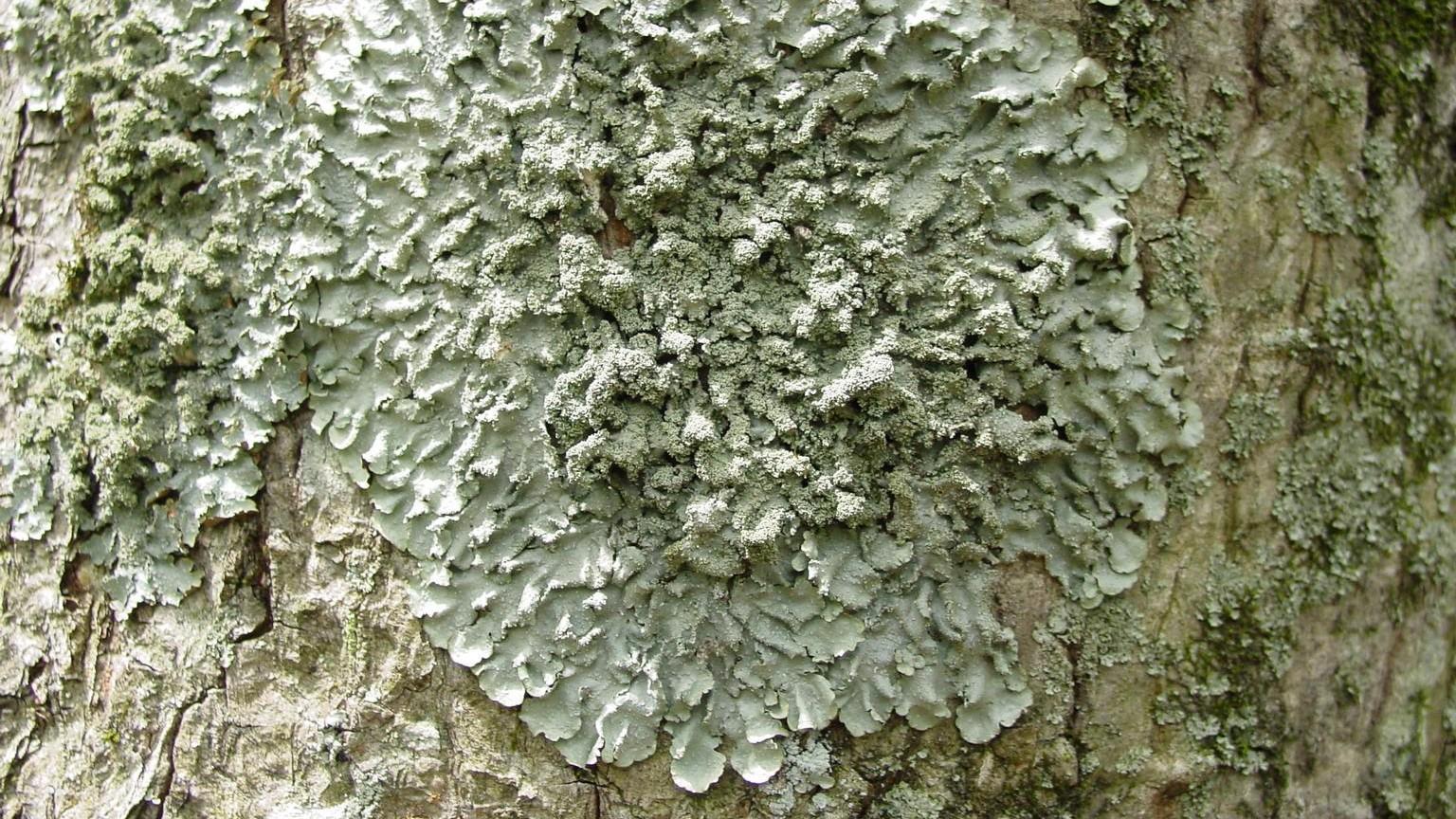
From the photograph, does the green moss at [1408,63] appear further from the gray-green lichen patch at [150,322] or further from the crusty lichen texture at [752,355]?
the gray-green lichen patch at [150,322]

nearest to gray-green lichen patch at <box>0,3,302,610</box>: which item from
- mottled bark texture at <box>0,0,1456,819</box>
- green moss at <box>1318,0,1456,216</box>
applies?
mottled bark texture at <box>0,0,1456,819</box>

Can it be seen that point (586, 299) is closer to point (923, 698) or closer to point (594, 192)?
point (594, 192)

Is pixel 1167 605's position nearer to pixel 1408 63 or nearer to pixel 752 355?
pixel 752 355

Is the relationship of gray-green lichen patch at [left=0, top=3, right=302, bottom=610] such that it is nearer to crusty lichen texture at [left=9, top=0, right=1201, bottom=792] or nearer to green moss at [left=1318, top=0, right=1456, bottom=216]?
crusty lichen texture at [left=9, top=0, right=1201, bottom=792]

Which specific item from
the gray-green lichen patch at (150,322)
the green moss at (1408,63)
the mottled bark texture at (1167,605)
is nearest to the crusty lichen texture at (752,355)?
the mottled bark texture at (1167,605)

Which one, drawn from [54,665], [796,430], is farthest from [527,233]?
[54,665]

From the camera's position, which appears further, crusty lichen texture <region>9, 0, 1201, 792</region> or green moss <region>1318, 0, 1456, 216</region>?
green moss <region>1318, 0, 1456, 216</region>
